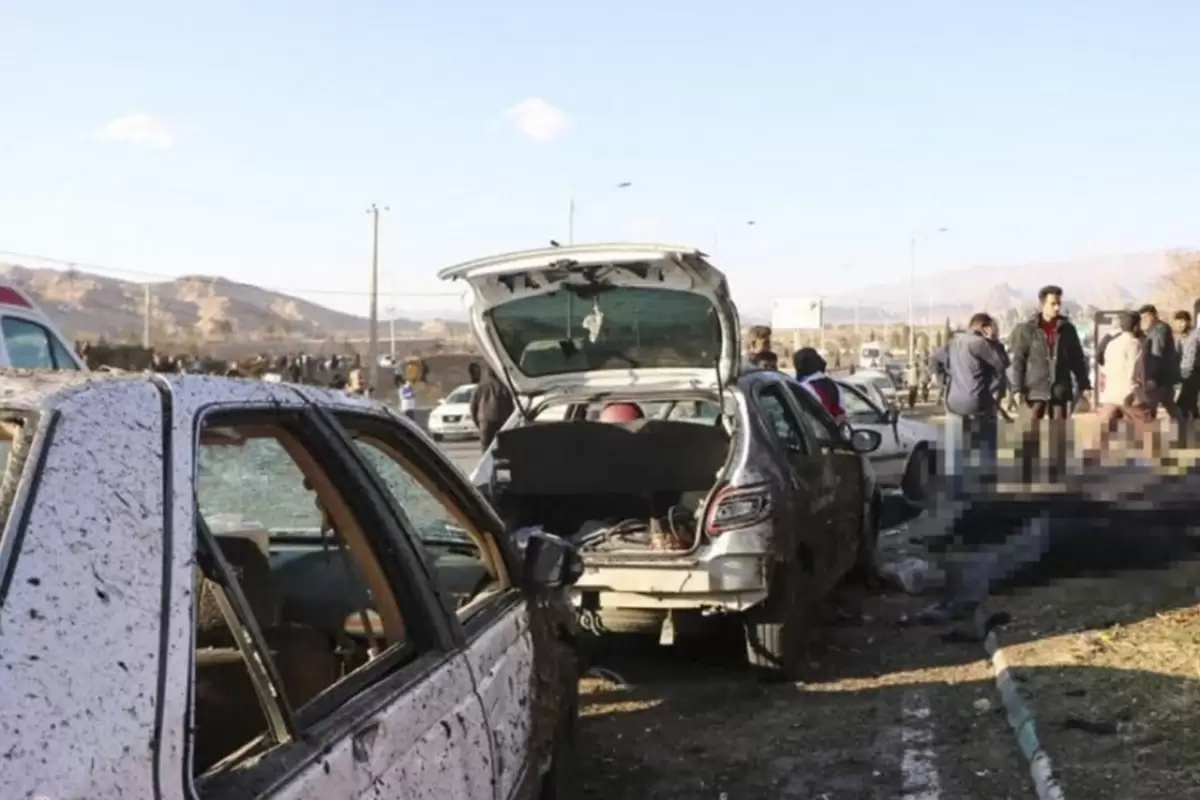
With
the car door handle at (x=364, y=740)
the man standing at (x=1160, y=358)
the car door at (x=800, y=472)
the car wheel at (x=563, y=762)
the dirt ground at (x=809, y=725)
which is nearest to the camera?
the car door handle at (x=364, y=740)

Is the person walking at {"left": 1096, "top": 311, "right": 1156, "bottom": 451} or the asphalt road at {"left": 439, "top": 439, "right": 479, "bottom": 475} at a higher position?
the person walking at {"left": 1096, "top": 311, "right": 1156, "bottom": 451}

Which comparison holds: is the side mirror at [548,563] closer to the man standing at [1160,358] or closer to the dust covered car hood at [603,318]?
the dust covered car hood at [603,318]

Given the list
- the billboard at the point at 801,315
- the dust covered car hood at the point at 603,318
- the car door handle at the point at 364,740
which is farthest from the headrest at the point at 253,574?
the billboard at the point at 801,315

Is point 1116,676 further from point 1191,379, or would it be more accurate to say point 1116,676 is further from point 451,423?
point 451,423

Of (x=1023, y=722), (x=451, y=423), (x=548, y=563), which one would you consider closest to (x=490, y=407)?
(x=1023, y=722)

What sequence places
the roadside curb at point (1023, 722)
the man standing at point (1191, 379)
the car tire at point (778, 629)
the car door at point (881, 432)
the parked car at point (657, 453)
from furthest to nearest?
the man standing at point (1191, 379)
the car door at point (881, 432)
the car tire at point (778, 629)
the parked car at point (657, 453)
the roadside curb at point (1023, 722)

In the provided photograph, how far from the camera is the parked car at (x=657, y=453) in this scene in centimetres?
642

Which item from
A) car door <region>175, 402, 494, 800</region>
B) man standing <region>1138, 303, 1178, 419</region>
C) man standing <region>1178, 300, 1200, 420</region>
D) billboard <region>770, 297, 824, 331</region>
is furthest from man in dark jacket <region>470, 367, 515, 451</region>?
billboard <region>770, 297, 824, 331</region>

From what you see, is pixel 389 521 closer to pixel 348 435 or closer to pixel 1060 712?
pixel 348 435

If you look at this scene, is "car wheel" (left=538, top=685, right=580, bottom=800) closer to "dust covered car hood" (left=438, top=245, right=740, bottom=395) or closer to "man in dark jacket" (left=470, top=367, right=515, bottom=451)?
"dust covered car hood" (left=438, top=245, right=740, bottom=395)

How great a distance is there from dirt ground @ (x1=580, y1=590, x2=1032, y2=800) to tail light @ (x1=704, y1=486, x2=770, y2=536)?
2.81ft

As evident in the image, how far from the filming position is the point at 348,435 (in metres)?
2.96

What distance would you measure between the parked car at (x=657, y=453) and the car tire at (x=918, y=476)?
3.93 meters

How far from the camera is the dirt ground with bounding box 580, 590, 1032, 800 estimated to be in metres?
5.19
